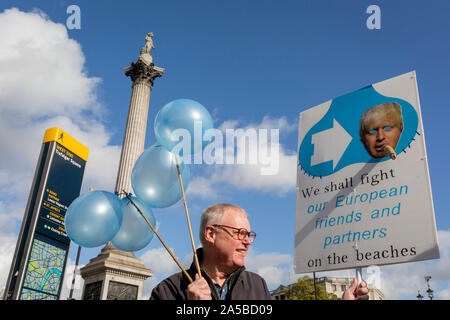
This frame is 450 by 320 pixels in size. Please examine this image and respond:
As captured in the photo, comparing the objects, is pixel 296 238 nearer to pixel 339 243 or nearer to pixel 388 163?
pixel 339 243

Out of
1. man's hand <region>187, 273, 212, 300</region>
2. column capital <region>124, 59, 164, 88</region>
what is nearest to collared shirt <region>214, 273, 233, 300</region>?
man's hand <region>187, 273, 212, 300</region>

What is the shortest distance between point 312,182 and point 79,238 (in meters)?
3.39

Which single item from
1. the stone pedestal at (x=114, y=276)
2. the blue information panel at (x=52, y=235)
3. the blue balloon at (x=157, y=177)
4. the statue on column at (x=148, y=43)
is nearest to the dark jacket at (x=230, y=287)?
the blue balloon at (x=157, y=177)

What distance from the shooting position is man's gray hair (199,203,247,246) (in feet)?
9.26

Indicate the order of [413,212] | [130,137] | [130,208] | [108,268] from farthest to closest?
1. [130,137]
2. [108,268]
3. [130,208]
4. [413,212]

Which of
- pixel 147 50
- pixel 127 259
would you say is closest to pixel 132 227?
pixel 127 259

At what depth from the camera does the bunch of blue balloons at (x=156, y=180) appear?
502 centimetres

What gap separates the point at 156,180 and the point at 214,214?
2.59m

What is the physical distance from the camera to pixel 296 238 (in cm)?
509

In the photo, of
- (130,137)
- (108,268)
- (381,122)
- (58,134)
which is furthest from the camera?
(58,134)

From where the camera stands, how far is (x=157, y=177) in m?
5.29

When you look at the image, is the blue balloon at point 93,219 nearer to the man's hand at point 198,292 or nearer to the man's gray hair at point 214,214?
the man's gray hair at point 214,214

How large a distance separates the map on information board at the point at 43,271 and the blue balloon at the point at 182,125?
38.5 meters

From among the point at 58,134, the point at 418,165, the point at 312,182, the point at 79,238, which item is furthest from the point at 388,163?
the point at 58,134
